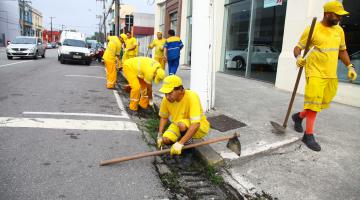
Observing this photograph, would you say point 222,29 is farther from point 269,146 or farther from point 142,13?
point 142,13

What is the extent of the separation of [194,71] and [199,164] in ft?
7.98

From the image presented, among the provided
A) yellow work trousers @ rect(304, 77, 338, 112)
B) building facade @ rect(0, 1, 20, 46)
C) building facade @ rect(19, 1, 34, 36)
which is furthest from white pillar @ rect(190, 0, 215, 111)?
building facade @ rect(19, 1, 34, 36)

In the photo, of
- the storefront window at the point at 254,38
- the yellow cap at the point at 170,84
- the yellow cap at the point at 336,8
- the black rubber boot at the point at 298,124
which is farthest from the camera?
the storefront window at the point at 254,38

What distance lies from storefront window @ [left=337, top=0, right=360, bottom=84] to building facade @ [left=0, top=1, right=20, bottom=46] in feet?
→ 186

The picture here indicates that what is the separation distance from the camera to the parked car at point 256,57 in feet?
33.8

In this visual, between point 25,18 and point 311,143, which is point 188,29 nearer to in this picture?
point 311,143

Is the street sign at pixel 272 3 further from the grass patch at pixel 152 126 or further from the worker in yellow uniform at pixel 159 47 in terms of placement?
the grass patch at pixel 152 126

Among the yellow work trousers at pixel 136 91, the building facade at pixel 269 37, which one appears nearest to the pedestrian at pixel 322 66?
the building facade at pixel 269 37

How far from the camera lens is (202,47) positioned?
5.96m

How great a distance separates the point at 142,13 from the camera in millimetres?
47594

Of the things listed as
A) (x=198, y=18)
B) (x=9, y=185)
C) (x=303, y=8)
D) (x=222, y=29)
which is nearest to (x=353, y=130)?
(x=198, y=18)

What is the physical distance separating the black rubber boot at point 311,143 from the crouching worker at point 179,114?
149 cm

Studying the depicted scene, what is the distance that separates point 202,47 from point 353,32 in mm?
4124

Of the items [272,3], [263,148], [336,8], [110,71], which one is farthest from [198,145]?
[272,3]
